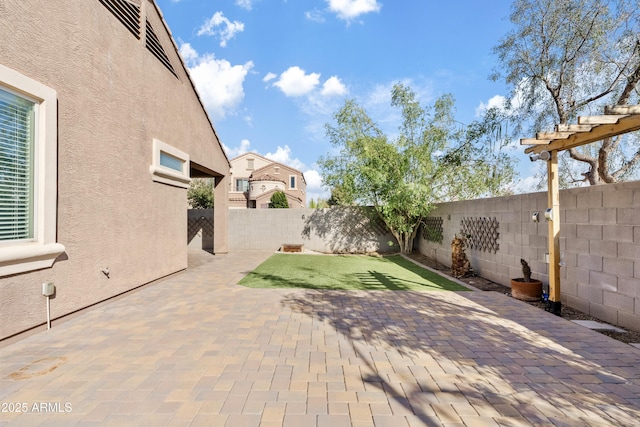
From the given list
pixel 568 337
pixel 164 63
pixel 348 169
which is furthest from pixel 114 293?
pixel 348 169

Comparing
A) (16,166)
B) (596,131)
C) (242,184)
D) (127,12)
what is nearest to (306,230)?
(127,12)

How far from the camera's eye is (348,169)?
44.3 feet

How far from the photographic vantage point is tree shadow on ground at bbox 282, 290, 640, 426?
2572 millimetres

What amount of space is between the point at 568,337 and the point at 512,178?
11.8m

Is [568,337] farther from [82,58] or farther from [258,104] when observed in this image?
[258,104]

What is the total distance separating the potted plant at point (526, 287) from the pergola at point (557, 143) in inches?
21.7

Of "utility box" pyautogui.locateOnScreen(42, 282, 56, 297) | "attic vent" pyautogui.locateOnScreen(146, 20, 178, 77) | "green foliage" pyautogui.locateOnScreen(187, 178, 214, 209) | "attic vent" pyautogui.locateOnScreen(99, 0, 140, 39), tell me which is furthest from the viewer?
"green foliage" pyautogui.locateOnScreen(187, 178, 214, 209)

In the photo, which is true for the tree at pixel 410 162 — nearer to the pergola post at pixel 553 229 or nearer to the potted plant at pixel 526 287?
the potted plant at pixel 526 287

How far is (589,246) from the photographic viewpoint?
16.6ft

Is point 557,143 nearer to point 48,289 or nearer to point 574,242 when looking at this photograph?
point 574,242

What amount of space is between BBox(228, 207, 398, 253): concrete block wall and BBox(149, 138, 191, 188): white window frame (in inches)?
250

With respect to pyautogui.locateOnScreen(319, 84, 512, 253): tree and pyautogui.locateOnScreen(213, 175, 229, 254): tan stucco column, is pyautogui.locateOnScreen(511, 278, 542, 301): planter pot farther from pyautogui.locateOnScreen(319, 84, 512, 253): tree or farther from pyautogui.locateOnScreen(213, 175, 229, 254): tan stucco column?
pyautogui.locateOnScreen(213, 175, 229, 254): tan stucco column

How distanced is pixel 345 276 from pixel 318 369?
5480 mm

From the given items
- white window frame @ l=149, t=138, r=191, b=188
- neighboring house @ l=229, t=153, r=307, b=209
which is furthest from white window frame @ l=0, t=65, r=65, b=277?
neighboring house @ l=229, t=153, r=307, b=209
